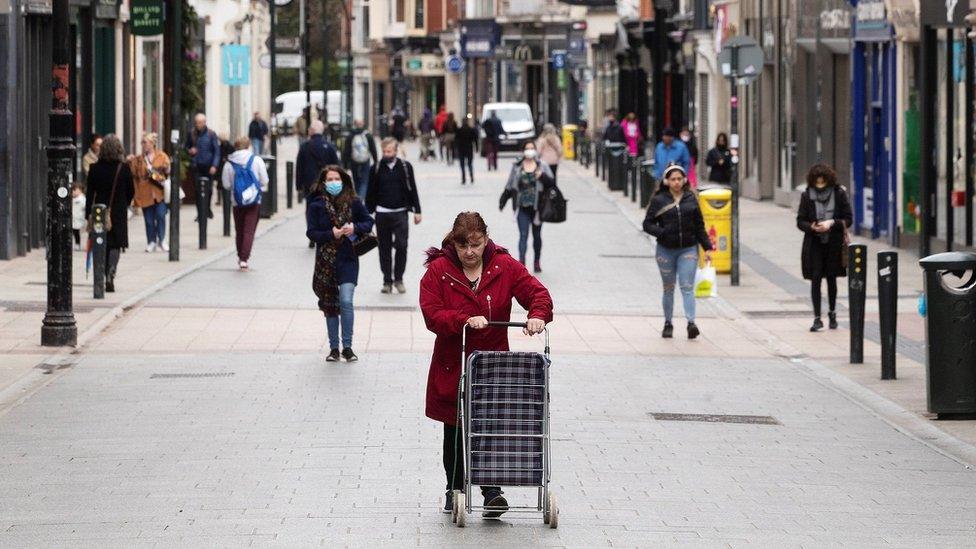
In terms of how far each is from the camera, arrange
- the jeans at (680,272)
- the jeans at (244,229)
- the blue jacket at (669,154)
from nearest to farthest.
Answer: the jeans at (680,272) < the jeans at (244,229) < the blue jacket at (669,154)

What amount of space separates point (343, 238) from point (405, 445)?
442cm

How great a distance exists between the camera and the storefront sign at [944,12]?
2386 centimetres

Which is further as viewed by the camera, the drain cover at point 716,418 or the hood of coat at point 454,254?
the drain cover at point 716,418

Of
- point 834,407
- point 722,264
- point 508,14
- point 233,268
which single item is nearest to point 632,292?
point 722,264

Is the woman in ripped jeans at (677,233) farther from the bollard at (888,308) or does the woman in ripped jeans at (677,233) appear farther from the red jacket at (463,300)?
the red jacket at (463,300)

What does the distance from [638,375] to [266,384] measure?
9.94ft

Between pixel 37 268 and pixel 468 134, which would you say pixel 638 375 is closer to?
pixel 37 268

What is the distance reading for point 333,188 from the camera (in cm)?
1648

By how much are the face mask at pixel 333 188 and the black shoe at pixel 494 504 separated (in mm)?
7067

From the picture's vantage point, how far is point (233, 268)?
2572 centimetres

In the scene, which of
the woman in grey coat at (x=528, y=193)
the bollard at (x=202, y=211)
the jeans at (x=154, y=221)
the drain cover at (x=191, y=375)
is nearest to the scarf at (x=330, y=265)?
the drain cover at (x=191, y=375)

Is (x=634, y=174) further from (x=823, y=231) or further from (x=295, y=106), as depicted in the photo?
(x=295, y=106)

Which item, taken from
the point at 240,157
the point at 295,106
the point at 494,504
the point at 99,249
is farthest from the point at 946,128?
the point at 295,106

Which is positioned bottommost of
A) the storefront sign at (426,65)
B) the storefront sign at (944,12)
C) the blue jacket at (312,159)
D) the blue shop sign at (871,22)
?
the blue jacket at (312,159)
